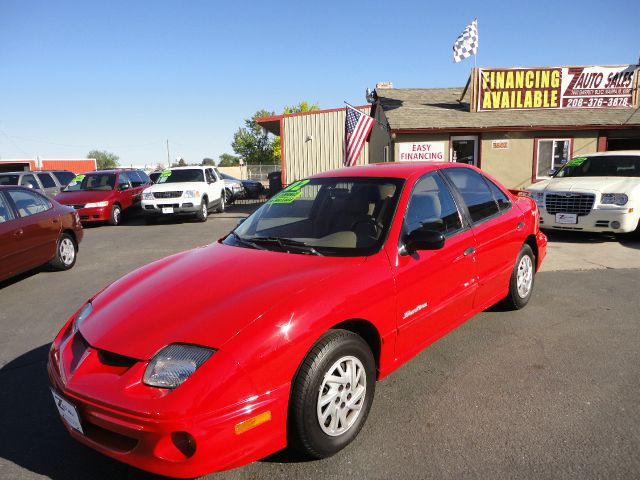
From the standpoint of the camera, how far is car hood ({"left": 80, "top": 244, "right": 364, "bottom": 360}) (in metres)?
2.28

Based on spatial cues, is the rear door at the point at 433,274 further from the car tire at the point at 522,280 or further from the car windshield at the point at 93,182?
the car windshield at the point at 93,182

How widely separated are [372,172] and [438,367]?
5.23 ft

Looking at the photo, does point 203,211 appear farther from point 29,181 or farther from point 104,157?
point 104,157

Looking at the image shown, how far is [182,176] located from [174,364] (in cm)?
1361

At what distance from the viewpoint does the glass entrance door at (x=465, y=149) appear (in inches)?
598

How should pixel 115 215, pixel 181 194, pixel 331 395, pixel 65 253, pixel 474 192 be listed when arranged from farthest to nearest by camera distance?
pixel 115 215, pixel 181 194, pixel 65 253, pixel 474 192, pixel 331 395

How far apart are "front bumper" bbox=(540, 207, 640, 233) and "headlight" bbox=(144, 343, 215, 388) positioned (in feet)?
26.3

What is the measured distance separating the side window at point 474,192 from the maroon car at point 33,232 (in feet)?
18.2

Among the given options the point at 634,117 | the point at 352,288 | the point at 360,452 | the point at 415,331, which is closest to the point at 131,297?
the point at 352,288

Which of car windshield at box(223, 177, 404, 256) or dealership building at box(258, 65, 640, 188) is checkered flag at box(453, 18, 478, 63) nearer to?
dealership building at box(258, 65, 640, 188)

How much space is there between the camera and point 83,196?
44.4 ft

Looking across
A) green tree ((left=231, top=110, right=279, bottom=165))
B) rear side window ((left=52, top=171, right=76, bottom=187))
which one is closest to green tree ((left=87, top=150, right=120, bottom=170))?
green tree ((left=231, top=110, right=279, bottom=165))

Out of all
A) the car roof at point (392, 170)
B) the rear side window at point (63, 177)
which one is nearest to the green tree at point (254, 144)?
the rear side window at point (63, 177)

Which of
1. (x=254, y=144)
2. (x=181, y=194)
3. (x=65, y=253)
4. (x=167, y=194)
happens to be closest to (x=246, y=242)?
(x=65, y=253)
